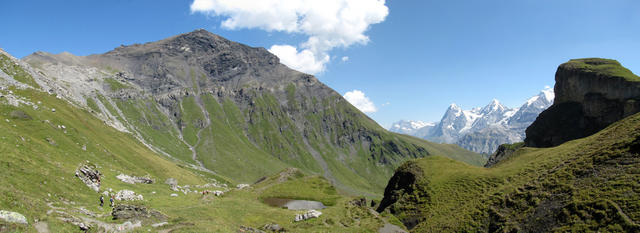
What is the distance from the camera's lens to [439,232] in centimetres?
5106

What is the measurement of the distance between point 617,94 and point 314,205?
15620 centimetres

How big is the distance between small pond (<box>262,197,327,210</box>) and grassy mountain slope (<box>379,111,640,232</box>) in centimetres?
1852

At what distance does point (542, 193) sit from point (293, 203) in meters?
52.5

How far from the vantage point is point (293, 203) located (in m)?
75.8

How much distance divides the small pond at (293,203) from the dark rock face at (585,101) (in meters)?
143

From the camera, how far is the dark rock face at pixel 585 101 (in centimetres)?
13288

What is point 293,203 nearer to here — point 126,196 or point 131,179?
point 126,196

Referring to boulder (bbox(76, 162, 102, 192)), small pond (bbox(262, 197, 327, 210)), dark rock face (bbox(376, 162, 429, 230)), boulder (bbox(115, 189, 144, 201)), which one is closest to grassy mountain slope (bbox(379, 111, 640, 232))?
dark rock face (bbox(376, 162, 429, 230))

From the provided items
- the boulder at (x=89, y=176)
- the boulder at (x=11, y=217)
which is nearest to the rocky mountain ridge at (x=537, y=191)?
the boulder at (x=11, y=217)

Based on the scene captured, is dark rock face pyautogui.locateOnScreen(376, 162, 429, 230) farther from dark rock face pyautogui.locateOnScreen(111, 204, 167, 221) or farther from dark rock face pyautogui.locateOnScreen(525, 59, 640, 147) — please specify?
dark rock face pyautogui.locateOnScreen(525, 59, 640, 147)

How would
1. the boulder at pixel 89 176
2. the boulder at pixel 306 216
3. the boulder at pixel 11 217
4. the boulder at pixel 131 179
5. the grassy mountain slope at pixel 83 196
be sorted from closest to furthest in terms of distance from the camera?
1. the boulder at pixel 11 217
2. the grassy mountain slope at pixel 83 196
3. the boulder at pixel 89 176
4. the boulder at pixel 306 216
5. the boulder at pixel 131 179

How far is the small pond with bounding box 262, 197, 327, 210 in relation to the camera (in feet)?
236

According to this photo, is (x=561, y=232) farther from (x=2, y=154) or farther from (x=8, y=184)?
(x=2, y=154)

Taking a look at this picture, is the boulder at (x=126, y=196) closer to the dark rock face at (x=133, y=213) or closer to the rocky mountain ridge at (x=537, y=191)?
the dark rock face at (x=133, y=213)
